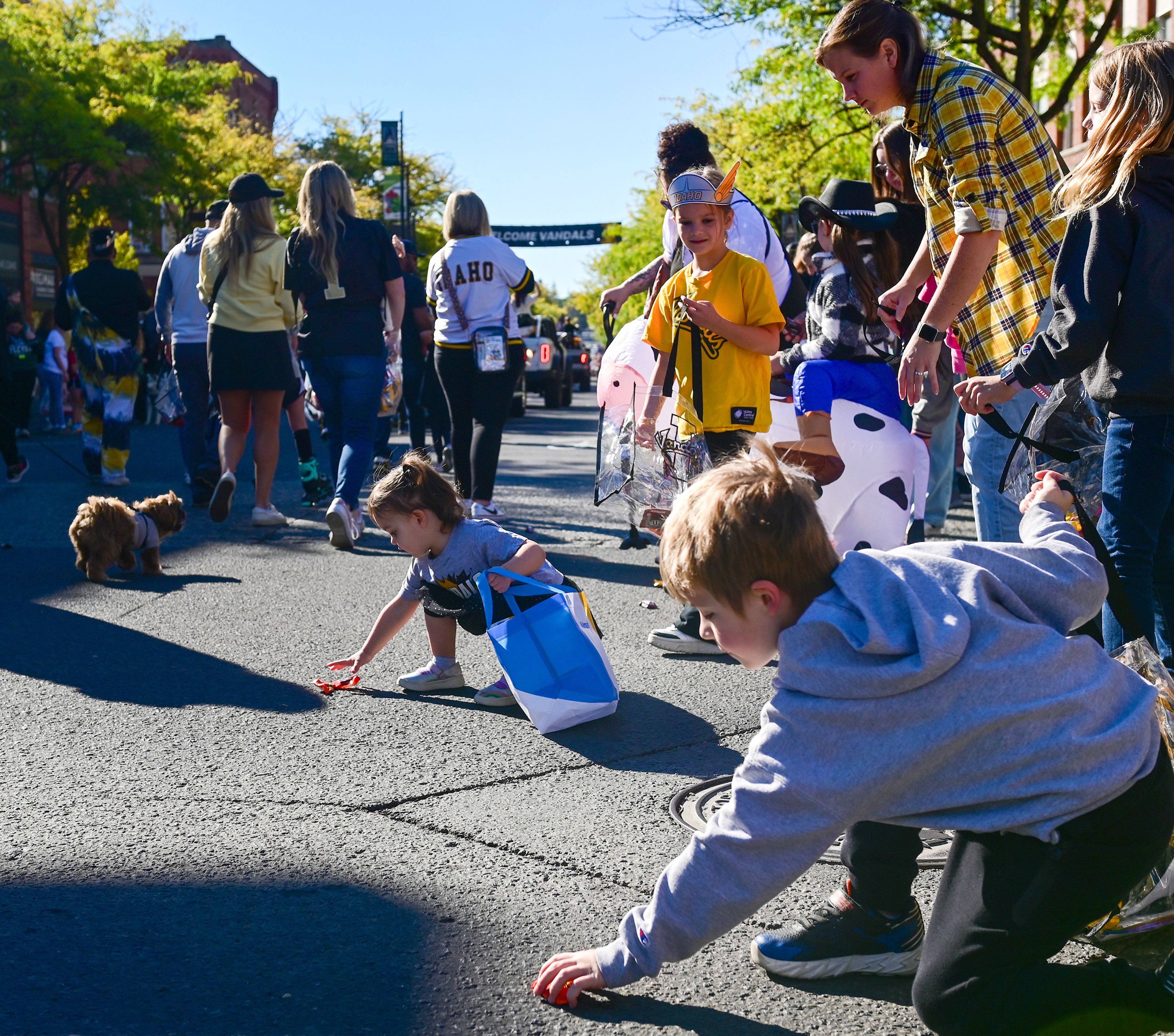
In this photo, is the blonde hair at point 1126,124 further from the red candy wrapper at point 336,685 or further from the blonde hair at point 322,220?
the blonde hair at point 322,220

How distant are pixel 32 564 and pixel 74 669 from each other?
256 centimetres

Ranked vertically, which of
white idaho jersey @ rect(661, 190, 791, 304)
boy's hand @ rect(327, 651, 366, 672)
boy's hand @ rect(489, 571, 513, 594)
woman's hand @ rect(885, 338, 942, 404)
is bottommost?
boy's hand @ rect(327, 651, 366, 672)

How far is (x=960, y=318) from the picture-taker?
416 cm

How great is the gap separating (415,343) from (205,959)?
29.7ft

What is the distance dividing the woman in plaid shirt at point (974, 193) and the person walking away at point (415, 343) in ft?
23.3

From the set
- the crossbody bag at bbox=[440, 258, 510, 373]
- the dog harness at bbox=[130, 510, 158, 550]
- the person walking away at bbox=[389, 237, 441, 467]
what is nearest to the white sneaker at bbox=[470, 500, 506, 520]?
the crossbody bag at bbox=[440, 258, 510, 373]

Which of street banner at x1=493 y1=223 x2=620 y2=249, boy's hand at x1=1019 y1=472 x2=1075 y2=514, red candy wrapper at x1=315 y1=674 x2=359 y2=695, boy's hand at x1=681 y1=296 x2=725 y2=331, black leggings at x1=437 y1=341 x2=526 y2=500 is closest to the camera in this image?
boy's hand at x1=1019 y1=472 x2=1075 y2=514

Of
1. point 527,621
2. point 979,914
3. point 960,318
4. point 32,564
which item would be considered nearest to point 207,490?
point 32,564

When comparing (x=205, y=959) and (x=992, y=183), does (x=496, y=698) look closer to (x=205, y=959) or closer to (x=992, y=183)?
(x=205, y=959)

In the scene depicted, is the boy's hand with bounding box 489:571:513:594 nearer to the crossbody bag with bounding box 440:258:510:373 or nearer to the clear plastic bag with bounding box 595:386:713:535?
the clear plastic bag with bounding box 595:386:713:535

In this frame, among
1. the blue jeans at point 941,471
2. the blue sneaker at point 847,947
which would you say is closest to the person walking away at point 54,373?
the blue jeans at point 941,471

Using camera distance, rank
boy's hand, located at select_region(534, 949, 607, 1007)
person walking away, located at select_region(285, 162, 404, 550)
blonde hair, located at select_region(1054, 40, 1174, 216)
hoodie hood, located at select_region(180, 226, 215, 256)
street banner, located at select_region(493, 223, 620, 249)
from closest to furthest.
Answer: boy's hand, located at select_region(534, 949, 607, 1007)
blonde hair, located at select_region(1054, 40, 1174, 216)
person walking away, located at select_region(285, 162, 404, 550)
hoodie hood, located at select_region(180, 226, 215, 256)
street banner, located at select_region(493, 223, 620, 249)

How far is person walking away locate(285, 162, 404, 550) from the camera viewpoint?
24.6 feet

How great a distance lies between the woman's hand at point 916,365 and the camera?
3.90m
